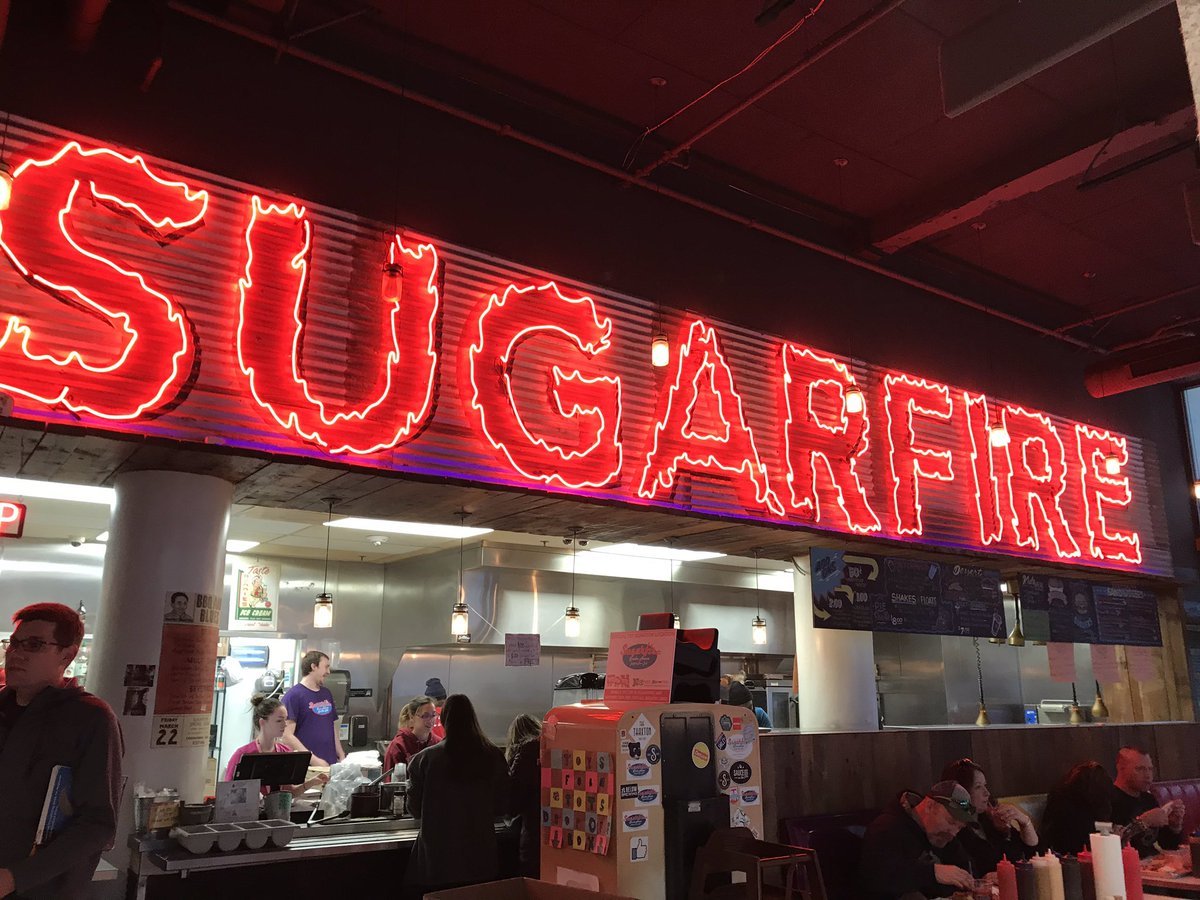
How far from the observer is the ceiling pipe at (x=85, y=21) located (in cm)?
443

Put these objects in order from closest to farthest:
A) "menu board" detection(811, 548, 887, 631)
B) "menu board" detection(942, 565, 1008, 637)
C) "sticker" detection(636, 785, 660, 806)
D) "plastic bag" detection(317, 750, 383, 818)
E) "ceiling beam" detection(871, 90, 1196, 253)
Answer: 1. "sticker" detection(636, 785, 660, 806)
2. "ceiling beam" detection(871, 90, 1196, 253)
3. "plastic bag" detection(317, 750, 383, 818)
4. "menu board" detection(811, 548, 887, 631)
5. "menu board" detection(942, 565, 1008, 637)

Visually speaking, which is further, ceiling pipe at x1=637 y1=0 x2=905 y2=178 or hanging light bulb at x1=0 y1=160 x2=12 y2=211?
ceiling pipe at x1=637 y1=0 x2=905 y2=178

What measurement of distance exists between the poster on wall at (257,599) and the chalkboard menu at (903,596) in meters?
6.34

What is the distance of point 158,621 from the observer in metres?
4.98

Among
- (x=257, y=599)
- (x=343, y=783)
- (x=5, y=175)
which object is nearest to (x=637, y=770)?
(x=343, y=783)

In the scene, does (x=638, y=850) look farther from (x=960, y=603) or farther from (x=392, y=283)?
(x=960, y=603)

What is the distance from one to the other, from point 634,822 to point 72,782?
250cm

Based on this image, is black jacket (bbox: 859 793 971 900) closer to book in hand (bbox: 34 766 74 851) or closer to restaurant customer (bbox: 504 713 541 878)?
restaurant customer (bbox: 504 713 541 878)

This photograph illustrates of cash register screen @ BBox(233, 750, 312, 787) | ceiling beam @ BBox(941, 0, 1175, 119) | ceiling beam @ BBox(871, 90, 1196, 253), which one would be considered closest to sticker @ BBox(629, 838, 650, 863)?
cash register screen @ BBox(233, 750, 312, 787)

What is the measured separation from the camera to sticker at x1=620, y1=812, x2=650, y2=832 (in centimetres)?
446

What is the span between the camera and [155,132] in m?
5.08

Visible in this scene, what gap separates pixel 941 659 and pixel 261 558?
839cm

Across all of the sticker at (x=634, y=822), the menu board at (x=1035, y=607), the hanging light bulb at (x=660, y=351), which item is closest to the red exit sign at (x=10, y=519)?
the sticker at (x=634, y=822)

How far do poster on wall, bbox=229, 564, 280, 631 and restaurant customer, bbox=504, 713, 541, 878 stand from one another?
568 cm
